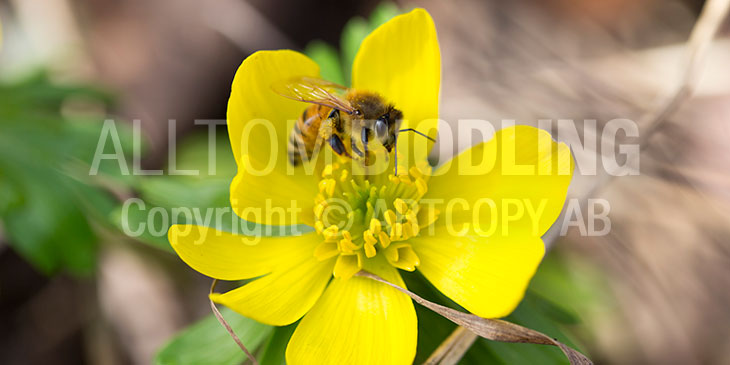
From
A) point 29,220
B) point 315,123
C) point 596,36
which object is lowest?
point 29,220

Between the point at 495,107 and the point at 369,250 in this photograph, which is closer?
the point at 369,250

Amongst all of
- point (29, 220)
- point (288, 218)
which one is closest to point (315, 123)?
point (288, 218)

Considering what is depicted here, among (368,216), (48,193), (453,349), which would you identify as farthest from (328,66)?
(48,193)

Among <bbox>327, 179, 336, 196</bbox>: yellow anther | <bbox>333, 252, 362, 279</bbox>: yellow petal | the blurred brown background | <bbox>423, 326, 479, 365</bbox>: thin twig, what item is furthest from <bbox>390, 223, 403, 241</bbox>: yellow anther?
the blurred brown background

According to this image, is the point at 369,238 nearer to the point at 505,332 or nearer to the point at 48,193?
the point at 505,332

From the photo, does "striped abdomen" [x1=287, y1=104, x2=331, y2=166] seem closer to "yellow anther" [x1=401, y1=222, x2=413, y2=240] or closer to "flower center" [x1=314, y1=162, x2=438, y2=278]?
"flower center" [x1=314, y1=162, x2=438, y2=278]

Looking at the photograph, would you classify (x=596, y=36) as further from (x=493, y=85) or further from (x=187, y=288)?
(x=187, y=288)
